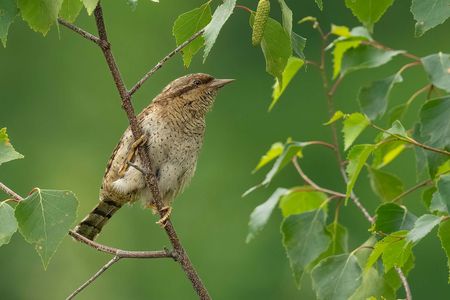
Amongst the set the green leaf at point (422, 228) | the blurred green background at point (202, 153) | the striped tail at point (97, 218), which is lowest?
the blurred green background at point (202, 153)

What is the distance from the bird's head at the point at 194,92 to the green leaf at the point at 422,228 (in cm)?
197

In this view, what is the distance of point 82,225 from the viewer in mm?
4957

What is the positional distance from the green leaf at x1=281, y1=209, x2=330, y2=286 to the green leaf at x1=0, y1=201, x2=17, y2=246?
1032 mm

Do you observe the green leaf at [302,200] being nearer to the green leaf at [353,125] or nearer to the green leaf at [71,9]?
the green leaf at [353,125]

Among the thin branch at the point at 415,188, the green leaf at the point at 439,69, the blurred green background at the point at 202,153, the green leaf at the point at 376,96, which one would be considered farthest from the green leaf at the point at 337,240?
the blurred green background at the point at 202,153

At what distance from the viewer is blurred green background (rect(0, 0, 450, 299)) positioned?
1562 centimetres

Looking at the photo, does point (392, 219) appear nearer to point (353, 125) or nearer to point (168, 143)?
point (353, 125)

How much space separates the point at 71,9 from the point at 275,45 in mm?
493

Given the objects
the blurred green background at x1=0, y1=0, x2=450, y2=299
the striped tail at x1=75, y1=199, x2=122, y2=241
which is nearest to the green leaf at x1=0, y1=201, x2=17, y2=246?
the striped tail at x1=75, y1=199, x2=122, y2=241

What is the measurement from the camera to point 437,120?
298cm

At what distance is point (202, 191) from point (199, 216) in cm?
47

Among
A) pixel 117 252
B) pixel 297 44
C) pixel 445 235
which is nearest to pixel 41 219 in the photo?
pixel 117 252

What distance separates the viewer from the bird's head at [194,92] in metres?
4.70

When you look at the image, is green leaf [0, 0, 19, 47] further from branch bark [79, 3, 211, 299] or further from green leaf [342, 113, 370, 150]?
green leaf [342, 113, 370, 150]
